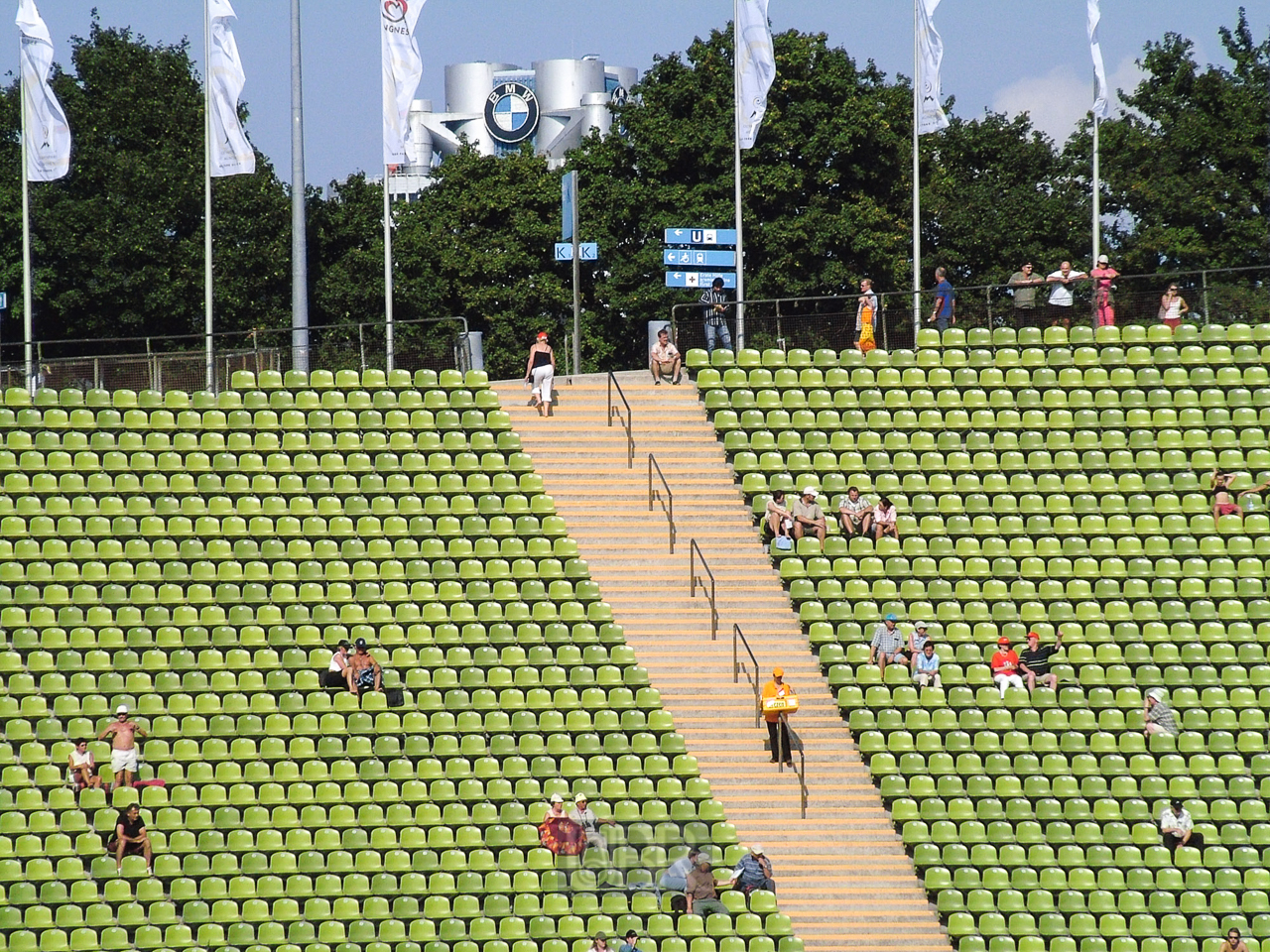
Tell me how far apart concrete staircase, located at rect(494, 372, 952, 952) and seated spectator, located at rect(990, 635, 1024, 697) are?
2.00 metres

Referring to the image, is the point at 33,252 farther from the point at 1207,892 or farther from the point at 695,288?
the point at 1207,892

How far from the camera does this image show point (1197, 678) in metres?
22.8

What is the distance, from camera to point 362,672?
72.9 ft

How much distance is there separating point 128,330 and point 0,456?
2097cm

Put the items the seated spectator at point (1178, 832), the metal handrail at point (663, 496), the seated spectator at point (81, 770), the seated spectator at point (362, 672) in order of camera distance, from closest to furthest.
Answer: the seated spectator at point (1178, 832) < the seated spectator at point (81, 770) < the seated spectator at point (362, 672) < the metal handrail at point (663, 496)

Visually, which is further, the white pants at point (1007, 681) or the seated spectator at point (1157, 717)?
the white pants at point (1007, 681)

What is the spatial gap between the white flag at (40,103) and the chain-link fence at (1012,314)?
1030 centimetres

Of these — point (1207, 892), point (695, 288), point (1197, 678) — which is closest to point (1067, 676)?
point (1197, 678)

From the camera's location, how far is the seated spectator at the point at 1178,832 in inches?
814

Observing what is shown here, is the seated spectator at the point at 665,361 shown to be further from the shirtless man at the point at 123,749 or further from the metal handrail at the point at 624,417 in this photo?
the shirtless man at the point at 123,749

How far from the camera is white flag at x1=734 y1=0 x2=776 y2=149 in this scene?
30.1 m

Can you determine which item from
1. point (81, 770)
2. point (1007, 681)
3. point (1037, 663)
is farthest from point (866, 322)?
point (81, 770)

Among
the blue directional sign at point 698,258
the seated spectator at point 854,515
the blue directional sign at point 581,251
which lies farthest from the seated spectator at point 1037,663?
the blue directional sign at point 698,258

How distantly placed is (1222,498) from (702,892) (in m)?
9.61
